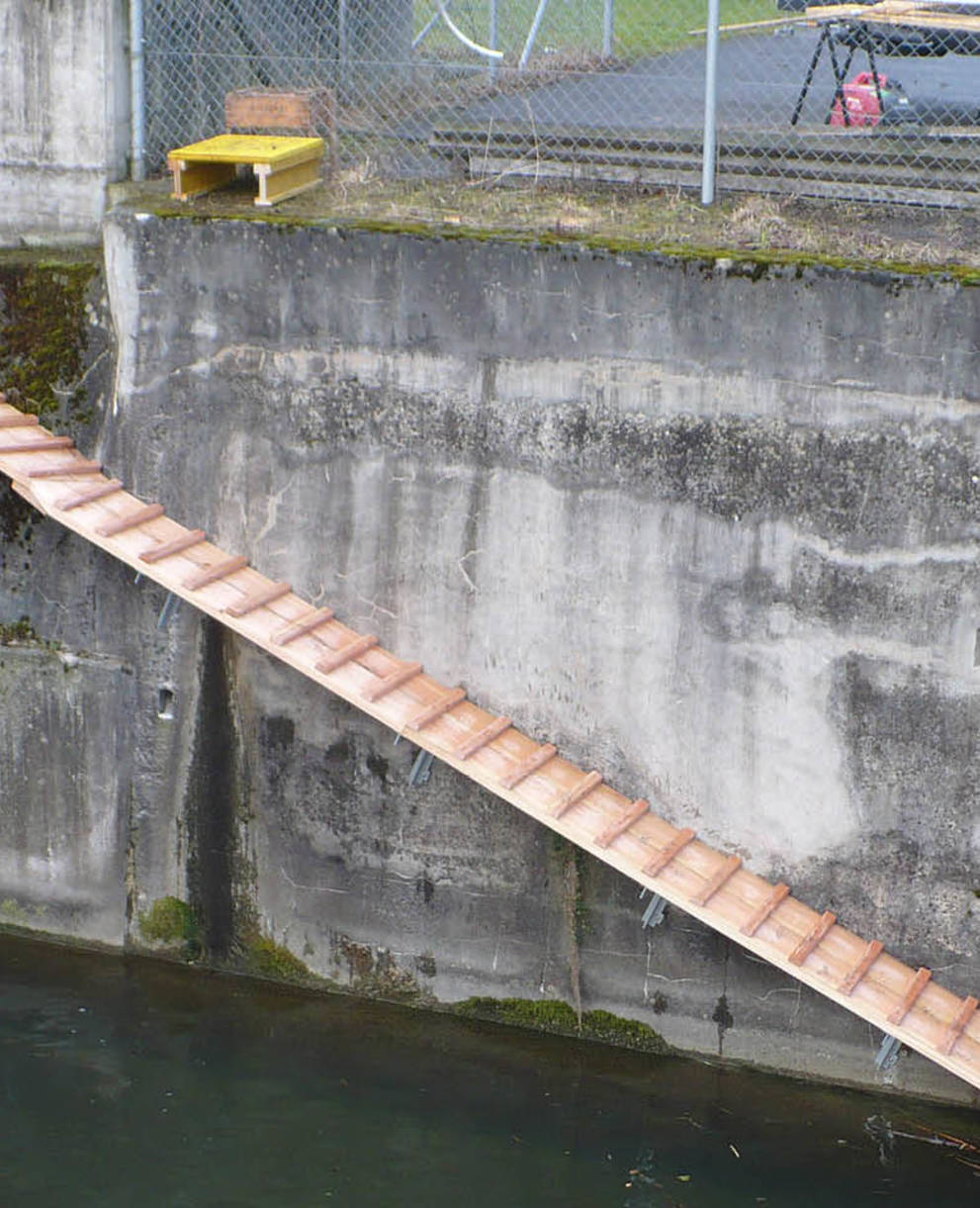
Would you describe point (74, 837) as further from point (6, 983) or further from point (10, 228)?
point (10, 228)

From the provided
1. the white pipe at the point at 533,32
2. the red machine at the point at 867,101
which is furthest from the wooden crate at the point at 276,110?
the red machine at the point at 867,101

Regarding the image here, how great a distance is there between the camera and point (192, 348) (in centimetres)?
785

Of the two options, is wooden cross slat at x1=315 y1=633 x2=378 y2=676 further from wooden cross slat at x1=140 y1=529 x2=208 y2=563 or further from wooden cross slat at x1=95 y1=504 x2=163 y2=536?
wooden cross slat at x1=95 y1=504 x2=163 y2=536

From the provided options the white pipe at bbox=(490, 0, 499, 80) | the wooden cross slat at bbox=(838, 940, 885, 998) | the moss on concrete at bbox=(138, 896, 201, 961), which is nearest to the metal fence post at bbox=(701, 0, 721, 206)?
the white pipe at bbox=(490, 0, 499, 80)

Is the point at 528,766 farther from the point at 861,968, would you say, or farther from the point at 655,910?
the point at 861,968

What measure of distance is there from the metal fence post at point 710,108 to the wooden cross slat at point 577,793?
2868 millimetres

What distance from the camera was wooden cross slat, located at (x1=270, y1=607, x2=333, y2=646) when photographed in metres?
7.38

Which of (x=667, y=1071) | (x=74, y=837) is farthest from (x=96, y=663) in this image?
(x=667, y=1071)

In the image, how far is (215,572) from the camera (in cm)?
767

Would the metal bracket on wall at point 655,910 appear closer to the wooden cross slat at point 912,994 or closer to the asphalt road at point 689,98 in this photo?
the wooden cross slat at point 912,994

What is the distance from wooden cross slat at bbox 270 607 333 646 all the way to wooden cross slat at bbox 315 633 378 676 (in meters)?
0.17

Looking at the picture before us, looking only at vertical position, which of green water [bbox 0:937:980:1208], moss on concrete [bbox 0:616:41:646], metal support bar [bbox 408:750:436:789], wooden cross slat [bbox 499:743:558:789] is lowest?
green water [bbox 0:937:980:1208]

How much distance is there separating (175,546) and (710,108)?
3.29m

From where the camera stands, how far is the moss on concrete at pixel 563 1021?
807 cm
